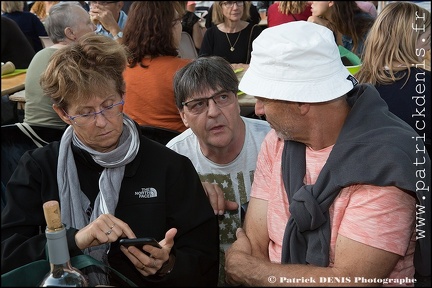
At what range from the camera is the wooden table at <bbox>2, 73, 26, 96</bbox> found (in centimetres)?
443

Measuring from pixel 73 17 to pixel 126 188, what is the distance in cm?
266

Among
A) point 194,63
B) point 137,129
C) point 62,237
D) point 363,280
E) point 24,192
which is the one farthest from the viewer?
point 194,63

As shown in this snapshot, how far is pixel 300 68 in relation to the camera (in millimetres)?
1558

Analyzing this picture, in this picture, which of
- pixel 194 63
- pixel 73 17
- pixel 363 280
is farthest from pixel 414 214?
pixel 73 17

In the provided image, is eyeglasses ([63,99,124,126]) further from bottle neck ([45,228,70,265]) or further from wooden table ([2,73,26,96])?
wooden table ([2,73,26,96])

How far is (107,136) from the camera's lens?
76.9 inches

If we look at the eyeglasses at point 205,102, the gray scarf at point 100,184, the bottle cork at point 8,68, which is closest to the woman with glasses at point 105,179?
the gray scarf at point 100,184

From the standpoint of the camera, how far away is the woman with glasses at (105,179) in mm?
1854

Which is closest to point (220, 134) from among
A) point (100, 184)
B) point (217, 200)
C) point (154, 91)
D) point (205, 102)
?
point (205, 102)

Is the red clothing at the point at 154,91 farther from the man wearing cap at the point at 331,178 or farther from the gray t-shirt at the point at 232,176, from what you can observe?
the man wearing cap at the point at 331,178

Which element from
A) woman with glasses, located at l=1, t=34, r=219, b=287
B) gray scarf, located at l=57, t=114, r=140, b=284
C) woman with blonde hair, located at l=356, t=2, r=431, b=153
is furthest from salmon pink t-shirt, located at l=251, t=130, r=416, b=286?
woman with blonde hair, located at l=356, t=2, r=431, b=153

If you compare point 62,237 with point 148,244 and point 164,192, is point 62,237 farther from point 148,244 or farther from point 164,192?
point 164,192

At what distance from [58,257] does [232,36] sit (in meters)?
4.69

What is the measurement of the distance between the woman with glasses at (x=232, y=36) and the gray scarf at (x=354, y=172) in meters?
Answer: 3.84
